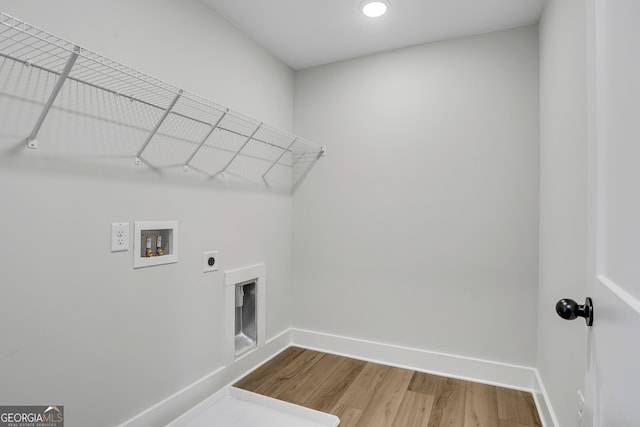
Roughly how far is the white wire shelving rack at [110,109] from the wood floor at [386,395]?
4.44ft

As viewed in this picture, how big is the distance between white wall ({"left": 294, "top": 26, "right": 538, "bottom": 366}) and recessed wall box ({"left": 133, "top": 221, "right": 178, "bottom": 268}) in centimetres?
118

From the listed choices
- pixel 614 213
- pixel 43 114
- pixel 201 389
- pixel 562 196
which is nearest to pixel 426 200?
pixel 562 196

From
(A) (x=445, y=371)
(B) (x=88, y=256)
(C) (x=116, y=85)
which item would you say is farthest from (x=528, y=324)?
(C) (x=116, y=85)

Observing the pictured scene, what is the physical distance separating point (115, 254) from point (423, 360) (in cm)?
199

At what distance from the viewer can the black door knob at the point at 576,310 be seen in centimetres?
74

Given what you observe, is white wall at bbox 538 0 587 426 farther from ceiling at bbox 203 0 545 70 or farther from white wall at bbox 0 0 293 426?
white wall at bbox 0 0 293 426

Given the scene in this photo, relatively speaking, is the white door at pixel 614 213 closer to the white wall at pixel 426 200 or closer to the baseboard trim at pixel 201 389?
the white wall at pixel 426 200

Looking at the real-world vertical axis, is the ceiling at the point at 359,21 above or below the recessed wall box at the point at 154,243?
above

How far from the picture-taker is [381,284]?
238 cm

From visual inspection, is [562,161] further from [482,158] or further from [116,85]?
[116,85]

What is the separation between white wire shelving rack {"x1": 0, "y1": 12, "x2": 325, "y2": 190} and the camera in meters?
1.08

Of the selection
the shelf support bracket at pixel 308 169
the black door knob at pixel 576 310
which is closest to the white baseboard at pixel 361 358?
the black door knob at pixel 576 310

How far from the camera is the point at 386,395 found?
1917mm

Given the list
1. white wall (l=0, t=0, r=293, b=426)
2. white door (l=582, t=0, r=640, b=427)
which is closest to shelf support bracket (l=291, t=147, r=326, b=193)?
white wall (l=0, t=0, r=293, b=426)
